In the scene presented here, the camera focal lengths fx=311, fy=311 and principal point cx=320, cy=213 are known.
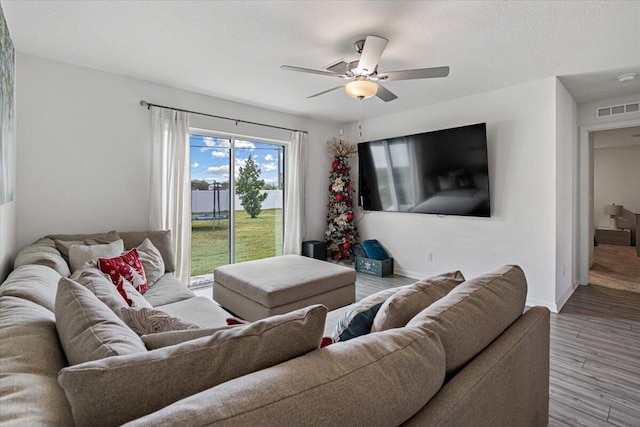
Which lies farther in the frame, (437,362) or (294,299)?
(294,299)

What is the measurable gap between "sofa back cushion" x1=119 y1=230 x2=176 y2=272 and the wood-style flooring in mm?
3385

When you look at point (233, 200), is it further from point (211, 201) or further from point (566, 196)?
point (566, 196)

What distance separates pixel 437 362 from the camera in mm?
893

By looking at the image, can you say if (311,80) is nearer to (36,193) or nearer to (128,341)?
(36,193)

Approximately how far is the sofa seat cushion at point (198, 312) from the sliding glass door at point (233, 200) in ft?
6.53

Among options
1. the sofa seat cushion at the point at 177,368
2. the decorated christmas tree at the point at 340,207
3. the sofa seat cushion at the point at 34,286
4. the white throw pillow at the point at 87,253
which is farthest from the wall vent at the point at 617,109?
the white throw pillow at the point at 87,253

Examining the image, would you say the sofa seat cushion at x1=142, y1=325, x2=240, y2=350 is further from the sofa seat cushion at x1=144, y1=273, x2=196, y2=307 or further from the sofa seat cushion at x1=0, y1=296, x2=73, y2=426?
the sofa seat cushion at x1=144, y1=273, x2=196, y2=307

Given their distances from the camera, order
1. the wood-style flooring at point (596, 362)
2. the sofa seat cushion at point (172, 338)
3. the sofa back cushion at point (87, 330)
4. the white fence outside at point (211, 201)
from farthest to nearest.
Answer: the white fence outside at point (211, 201), the wood-style flooring at point (596, 362), the sofa seat cushion at point (172, 338), the sofa back cushion at point (87, 330)

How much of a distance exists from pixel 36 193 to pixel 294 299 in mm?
2681

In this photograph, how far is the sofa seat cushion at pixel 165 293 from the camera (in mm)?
2420

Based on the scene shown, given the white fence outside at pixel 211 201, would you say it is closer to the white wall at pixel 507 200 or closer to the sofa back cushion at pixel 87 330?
the white wall at pixel 507 200

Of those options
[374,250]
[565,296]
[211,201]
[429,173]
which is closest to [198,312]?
[211,201]

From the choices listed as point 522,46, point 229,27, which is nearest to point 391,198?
point 522,46

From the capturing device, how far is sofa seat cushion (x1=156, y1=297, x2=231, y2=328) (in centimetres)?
201
